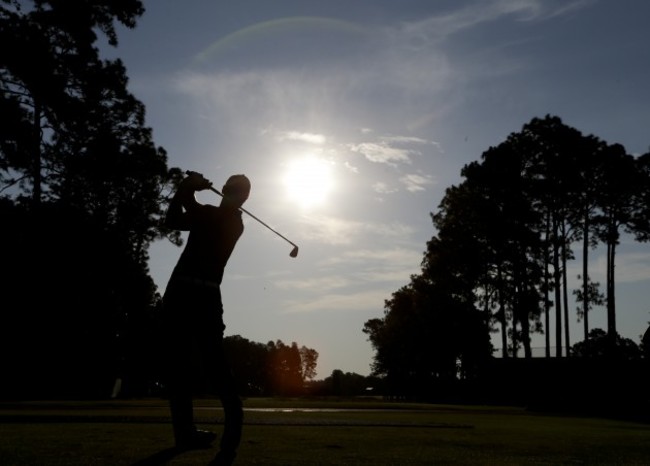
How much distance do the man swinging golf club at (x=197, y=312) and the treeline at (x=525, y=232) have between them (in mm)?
47630

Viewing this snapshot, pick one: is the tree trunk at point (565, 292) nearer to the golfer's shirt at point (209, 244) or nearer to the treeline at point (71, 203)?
the treeline at point (71, 203)

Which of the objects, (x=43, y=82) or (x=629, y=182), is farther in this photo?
(x=629, y=182)

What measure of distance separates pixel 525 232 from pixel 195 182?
1921 inches

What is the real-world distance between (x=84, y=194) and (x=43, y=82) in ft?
22.6

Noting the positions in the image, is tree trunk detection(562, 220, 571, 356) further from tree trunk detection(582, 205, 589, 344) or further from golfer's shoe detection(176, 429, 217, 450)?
golfer's shoe detection(176, 429, 217, 450)

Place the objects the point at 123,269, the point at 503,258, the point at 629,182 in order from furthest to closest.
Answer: the point at 503,258
the point at 629,182
the point at 123,269

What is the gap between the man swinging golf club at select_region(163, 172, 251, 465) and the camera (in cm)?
534

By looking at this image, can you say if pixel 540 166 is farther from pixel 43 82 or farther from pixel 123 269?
pixel 43 82

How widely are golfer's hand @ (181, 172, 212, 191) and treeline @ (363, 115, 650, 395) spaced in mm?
47725

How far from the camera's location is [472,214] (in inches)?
2197

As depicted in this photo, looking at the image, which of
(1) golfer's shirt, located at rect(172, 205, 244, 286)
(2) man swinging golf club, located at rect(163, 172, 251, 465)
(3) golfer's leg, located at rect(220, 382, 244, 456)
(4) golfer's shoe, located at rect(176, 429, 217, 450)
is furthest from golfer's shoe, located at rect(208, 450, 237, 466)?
(1) golfer's shirt, located at rect(172, 205, 244, 286)

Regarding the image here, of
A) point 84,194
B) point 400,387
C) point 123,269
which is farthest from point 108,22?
point 400,387

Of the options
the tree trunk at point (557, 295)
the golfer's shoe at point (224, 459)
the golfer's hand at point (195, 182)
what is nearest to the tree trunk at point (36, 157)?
the golfer's hand at point (195, 182)

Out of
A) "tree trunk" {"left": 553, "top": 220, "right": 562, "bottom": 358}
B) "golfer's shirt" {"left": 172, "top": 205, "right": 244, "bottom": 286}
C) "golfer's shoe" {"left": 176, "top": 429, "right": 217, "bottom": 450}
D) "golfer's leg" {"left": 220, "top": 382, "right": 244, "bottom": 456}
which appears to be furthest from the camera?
"tree trunk" {"left": 553, "top": 220, "right": 562, "bottom": 358}
